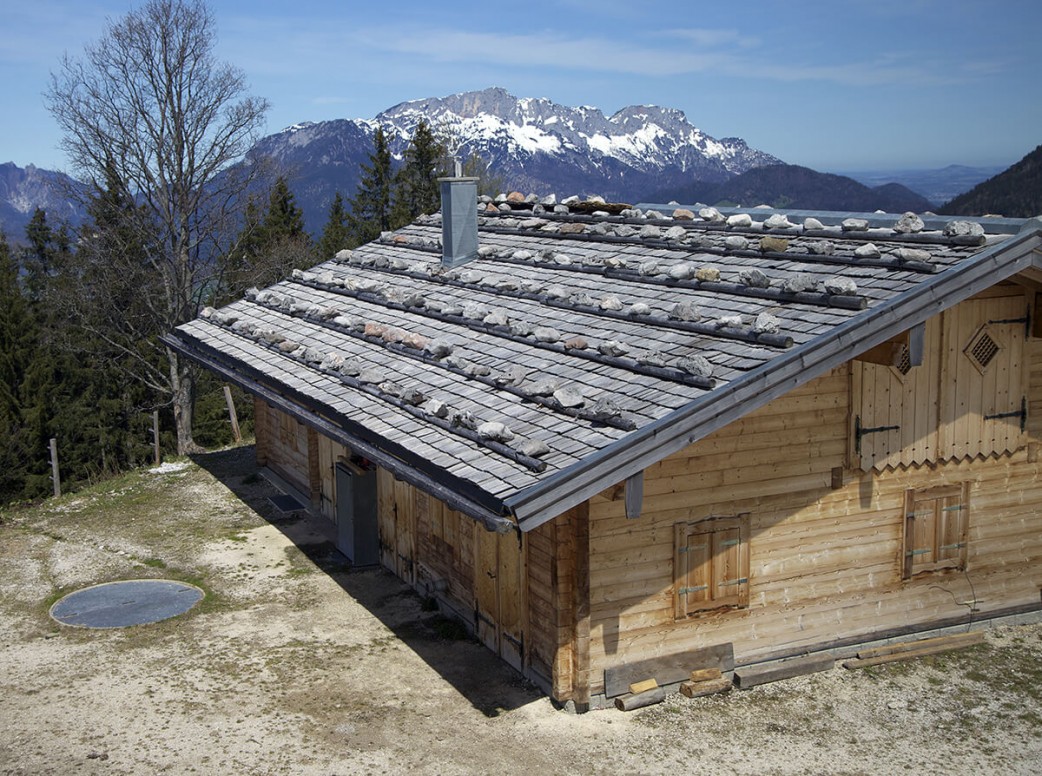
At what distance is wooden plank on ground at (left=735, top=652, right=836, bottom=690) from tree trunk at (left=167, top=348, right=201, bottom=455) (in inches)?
893

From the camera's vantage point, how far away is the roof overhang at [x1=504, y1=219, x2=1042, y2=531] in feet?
27.1

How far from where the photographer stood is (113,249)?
102ft

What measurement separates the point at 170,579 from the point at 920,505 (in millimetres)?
9653

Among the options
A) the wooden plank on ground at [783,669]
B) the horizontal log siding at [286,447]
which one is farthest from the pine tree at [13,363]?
the wooden plank on ground at [783,669]

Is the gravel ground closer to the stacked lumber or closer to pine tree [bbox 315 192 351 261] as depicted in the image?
the stacked lumber

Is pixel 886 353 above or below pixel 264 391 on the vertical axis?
above

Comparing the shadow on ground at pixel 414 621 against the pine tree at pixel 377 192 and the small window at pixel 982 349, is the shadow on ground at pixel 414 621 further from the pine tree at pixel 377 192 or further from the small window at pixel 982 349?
the pine tree at pixel 377 192

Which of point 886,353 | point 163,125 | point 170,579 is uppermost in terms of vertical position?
point 163,125

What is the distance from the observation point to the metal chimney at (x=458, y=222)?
54.9 feet

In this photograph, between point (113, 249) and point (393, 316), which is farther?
point (113, 249)

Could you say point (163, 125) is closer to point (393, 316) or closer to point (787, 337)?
point (393, 316)

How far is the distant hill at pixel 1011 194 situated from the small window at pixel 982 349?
4426cm

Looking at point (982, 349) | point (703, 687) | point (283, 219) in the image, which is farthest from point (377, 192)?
point (703, 687)

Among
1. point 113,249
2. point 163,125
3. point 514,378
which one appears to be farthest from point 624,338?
point 113,249
